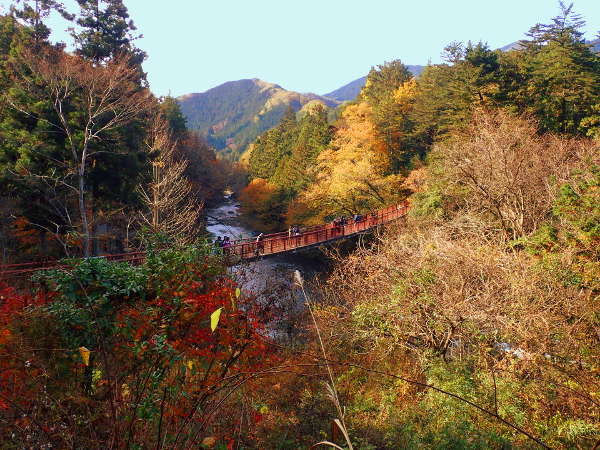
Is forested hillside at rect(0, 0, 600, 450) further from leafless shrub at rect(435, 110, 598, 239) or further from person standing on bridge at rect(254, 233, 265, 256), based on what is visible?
person standing on bridge at rect(254, 233, 265, 256)

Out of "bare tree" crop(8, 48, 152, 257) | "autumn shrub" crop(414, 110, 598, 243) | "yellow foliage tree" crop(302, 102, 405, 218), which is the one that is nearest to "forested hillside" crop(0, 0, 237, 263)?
"bare tree" crop(8, 48, 152, 257)

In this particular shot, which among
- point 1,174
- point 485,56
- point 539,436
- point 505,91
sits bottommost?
point 539,436

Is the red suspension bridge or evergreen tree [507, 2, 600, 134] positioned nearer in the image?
the red suspension bridge

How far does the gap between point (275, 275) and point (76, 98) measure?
11.7 metres

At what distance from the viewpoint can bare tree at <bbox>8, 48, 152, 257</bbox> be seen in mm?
13625

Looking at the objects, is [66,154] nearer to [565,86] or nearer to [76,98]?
[76,98]

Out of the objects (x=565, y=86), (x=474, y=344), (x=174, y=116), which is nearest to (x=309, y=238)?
(x=474, y=344)

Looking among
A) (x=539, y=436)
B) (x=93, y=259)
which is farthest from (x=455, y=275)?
(x=93, y=259)

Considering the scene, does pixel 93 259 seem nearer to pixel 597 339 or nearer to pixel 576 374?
pixel 576 374

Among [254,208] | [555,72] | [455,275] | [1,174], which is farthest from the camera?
[254,208]

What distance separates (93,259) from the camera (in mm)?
5711

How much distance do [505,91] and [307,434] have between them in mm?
24275

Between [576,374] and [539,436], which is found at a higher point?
[576,374]

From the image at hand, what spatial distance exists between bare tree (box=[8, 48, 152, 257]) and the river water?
6.50m
